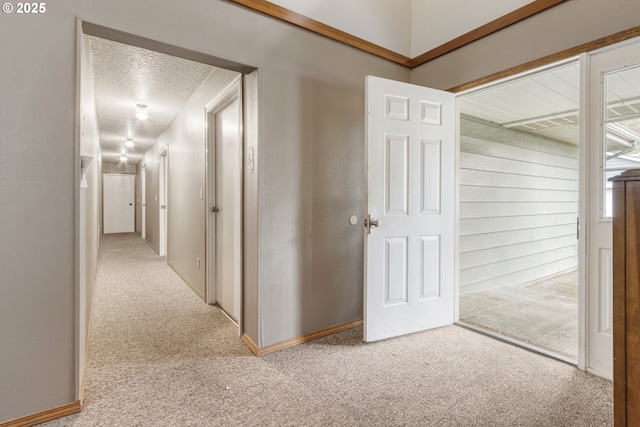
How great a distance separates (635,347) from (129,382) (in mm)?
2271

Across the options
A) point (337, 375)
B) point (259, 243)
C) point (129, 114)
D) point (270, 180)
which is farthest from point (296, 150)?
point (129, 114)

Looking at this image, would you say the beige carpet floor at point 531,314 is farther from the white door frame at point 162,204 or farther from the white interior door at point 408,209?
the white door frame at point 162,204

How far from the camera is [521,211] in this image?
4641 mm

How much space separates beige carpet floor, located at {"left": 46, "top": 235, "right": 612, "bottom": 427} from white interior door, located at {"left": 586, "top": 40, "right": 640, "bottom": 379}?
27 cm

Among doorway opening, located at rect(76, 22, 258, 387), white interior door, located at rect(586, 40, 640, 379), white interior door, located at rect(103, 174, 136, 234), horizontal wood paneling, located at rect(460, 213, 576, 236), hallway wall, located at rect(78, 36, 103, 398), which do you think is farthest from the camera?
white interior door, located at rect(103, 174, 136, 234)

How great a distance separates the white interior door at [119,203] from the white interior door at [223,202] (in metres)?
8.50

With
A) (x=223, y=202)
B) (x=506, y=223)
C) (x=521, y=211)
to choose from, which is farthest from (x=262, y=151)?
(x=521, y=211)

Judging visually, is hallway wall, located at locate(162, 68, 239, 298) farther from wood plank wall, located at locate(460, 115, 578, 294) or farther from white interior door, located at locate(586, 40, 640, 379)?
wood plank wall, located at locate(460, 115, 578, 294)

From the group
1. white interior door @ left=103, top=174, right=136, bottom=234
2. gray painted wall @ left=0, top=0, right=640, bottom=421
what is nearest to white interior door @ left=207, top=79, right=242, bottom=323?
gray painted wall @ left=0, top=0, right=640, bottom=421

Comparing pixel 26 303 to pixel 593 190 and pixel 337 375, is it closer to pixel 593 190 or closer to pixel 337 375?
pixel 337 375

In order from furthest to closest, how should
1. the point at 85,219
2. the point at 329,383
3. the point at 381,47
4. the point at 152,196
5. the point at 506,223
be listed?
the point at 152,196, the point at 506,223, the point at 381,47, the point at 85,219, the point at 329,383

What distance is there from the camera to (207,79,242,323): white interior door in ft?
9.22

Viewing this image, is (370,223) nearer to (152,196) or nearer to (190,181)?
(190,181)

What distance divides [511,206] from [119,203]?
422 inches
